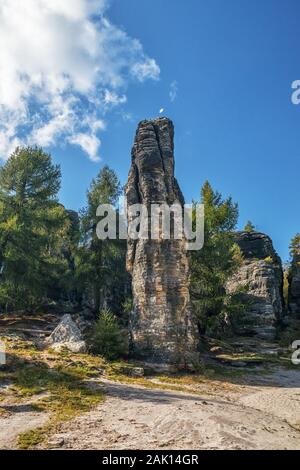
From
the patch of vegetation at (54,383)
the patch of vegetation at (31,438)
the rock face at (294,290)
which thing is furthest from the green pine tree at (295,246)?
the patch of vegetation at (31,438)

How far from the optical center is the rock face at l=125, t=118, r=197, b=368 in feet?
80.4

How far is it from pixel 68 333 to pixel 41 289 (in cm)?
1023

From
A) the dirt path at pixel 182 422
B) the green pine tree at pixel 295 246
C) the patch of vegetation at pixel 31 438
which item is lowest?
the dirt path at pixel 182 422

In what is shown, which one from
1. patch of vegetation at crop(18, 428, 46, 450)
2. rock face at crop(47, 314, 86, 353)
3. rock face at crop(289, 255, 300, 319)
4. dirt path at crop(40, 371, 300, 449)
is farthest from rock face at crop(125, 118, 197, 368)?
rock face at crop(289, 255, 300, 319)

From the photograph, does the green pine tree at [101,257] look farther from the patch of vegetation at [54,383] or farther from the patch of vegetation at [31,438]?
the patch of vegetation at [31,438]

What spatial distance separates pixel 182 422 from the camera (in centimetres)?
1229

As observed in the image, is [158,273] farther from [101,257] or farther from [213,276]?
[101,257]

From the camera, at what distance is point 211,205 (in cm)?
3922

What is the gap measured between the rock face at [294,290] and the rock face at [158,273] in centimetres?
2800

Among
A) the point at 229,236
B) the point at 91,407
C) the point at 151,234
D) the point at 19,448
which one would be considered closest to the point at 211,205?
the point at 229,236

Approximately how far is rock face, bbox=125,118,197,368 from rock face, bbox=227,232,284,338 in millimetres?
14590

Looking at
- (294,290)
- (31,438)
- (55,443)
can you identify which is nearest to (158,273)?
(31,438)

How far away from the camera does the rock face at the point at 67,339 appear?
77.2 ft
